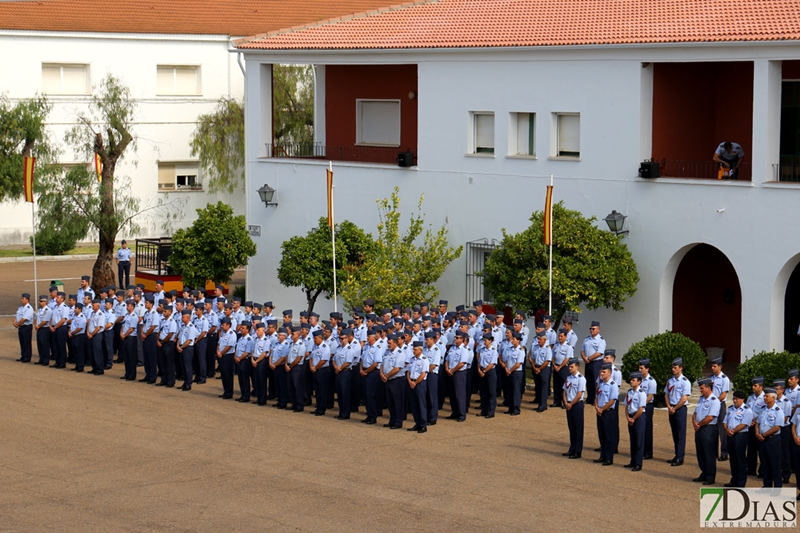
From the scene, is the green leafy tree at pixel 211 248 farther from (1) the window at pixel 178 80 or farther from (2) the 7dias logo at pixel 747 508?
(1) the window at pixel 178 80

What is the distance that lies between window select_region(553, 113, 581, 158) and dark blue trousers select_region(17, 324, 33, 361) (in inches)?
414

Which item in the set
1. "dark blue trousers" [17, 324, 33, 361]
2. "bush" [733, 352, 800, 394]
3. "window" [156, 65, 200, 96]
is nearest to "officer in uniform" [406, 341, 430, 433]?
"bush" [733, 352, 800, 394]

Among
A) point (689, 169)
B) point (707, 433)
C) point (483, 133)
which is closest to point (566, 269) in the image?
point (689, 169)

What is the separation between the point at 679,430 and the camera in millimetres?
16406

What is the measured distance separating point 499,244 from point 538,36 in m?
4.00

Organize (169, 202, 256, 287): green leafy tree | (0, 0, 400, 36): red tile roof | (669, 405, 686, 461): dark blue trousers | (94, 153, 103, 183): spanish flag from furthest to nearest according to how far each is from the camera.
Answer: (0, 0, 400, 36): red tile roof < (94, 153, 103, 183): spanish flag < (169, 202, 256, 287): green leafy tree < (669, 405, 686, 461): dark blue trousers

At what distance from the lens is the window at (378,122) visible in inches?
1144

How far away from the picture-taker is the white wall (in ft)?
134

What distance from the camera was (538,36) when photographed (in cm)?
2439

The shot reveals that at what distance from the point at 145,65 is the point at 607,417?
29823mm

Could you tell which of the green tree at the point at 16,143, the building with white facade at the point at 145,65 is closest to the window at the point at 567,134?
the green tree at the point at 16,143

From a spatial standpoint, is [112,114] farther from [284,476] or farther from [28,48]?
[284,476]

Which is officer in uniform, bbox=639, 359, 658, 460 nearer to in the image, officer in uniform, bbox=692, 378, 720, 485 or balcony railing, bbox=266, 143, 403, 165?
officer in uniform, bbox=692, 378, 720, 485

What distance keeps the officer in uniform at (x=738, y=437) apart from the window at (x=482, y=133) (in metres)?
11.1
